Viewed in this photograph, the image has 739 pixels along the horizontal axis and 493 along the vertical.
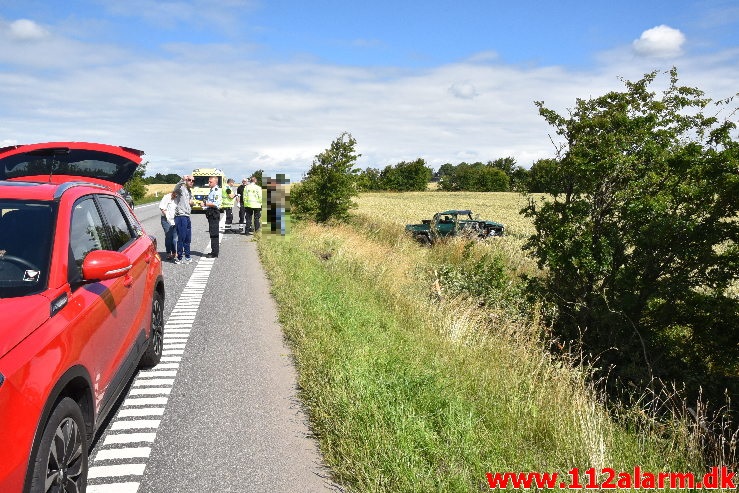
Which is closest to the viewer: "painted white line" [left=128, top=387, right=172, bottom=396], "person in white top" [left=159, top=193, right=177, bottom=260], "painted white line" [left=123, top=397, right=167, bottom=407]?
"painted white line" [left=123, top=397, right=167, bottom=407]

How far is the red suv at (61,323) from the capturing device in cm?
215

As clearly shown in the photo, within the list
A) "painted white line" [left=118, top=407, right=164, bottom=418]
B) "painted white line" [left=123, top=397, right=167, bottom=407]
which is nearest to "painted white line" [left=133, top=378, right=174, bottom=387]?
"painted white line" [left=123, top=397, right=167, bottom=407]

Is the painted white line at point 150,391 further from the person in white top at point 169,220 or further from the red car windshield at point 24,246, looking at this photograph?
the person in white top at point 169,220

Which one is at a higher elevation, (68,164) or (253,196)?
(68,164)

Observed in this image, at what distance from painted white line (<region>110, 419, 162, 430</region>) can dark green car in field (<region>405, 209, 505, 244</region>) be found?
46.7 ft

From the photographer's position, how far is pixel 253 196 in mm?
16594

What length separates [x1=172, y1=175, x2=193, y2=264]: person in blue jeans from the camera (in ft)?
37.4

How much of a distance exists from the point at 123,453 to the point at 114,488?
1.41 feet

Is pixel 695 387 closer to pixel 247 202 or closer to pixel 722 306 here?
pixel 722 306

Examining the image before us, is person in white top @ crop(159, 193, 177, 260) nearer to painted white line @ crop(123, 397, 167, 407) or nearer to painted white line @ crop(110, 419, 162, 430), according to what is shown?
painted white line @ crop(123, 397, 167, 407)

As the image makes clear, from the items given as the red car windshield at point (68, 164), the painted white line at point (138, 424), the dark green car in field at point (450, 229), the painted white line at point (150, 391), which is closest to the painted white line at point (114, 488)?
the painted white line at point (138, 424)

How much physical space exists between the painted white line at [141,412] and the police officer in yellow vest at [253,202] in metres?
12.7

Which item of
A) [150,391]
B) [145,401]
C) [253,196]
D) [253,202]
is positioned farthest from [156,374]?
[253,202]

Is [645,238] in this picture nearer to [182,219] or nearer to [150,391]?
[150,391]
